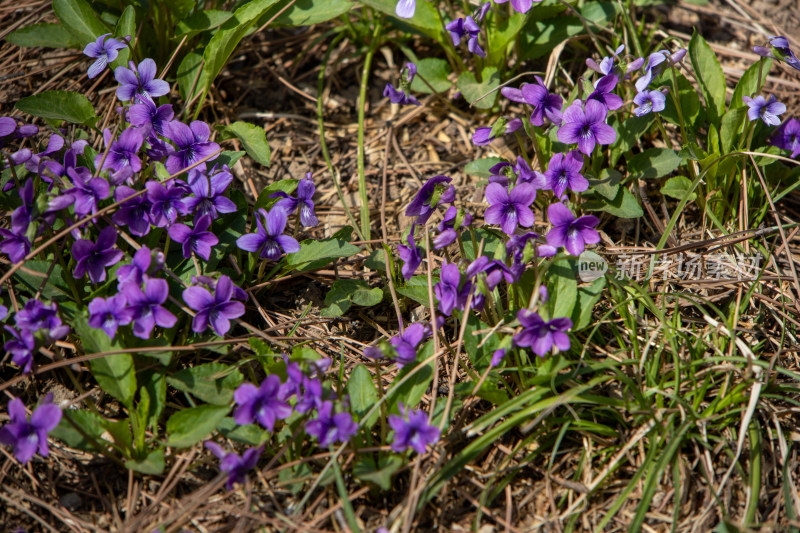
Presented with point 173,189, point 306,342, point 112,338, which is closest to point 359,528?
point 306,342

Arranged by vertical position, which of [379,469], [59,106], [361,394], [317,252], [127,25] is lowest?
[379,469]

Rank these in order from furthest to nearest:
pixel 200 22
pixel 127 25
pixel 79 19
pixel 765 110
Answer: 1. pixel 200 22
2. pixel 79 19
3. pixel 127 25
4. pixel 765 110

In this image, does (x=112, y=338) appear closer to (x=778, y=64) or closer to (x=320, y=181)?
(x=320, y=181)

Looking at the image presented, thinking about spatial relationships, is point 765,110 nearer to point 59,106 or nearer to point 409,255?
point 409,255

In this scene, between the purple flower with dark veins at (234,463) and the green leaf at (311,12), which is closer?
the purple flower with dark veins at (234,463)

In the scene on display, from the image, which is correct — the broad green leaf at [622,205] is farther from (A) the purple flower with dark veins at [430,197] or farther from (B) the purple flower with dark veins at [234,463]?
(B) the purple flower with dark veins at [234,463]

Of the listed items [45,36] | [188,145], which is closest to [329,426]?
[188,145]

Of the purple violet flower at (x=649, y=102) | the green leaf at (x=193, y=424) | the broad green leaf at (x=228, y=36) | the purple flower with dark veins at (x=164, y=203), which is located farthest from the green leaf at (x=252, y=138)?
the purple violet flower at (x=649, y=102)

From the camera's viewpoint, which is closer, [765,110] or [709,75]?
Answer: [765,110]

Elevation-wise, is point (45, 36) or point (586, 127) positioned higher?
point (45, 36)
